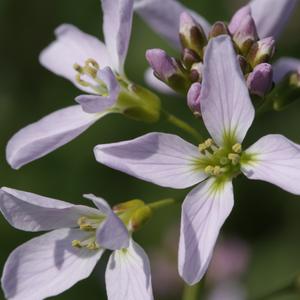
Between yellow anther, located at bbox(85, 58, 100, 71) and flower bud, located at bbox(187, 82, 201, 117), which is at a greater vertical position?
yellow anther, located at bbox(85, 58, 100, 71)

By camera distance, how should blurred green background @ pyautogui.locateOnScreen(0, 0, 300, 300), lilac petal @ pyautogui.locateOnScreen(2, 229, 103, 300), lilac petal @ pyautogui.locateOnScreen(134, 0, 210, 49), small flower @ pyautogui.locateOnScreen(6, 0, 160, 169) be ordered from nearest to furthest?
1. lilac petal @ pyautogui.locateOnScreen(2, 229, 103, 300)
2. small flower @ pyautogui.locateOnScreen(6, 0, 160, 169)
3. lilac petal @ pyautogui.locateOnScreen(134, 0, 210, 49)
4. blurred green background @ pyautogui.locateOnScreen(0, 0, 300, 300)

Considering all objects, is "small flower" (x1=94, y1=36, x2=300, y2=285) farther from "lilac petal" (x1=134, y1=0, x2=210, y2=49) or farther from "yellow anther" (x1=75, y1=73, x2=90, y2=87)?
"lilac petal" (x1=134, y1=0, x2=210, y2=49)

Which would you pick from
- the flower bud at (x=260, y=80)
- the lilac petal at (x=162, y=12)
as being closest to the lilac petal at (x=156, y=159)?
the flower bud at (x=260, y=80)

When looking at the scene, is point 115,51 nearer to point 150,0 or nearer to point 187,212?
point 150,0

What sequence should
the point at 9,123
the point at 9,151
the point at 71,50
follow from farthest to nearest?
the point at 9,123 → the point at 71,50 → the point at 9,151

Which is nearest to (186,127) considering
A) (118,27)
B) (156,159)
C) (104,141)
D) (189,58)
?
(189,58)

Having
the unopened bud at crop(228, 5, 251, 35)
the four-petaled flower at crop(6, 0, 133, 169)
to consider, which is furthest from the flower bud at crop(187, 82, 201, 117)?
the unopened bud at crop(228, 5, 251, 35)

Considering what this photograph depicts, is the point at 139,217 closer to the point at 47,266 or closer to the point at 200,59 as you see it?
the point at 47,266

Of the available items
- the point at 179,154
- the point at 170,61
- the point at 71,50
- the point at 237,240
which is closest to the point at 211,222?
the point at 179,154
